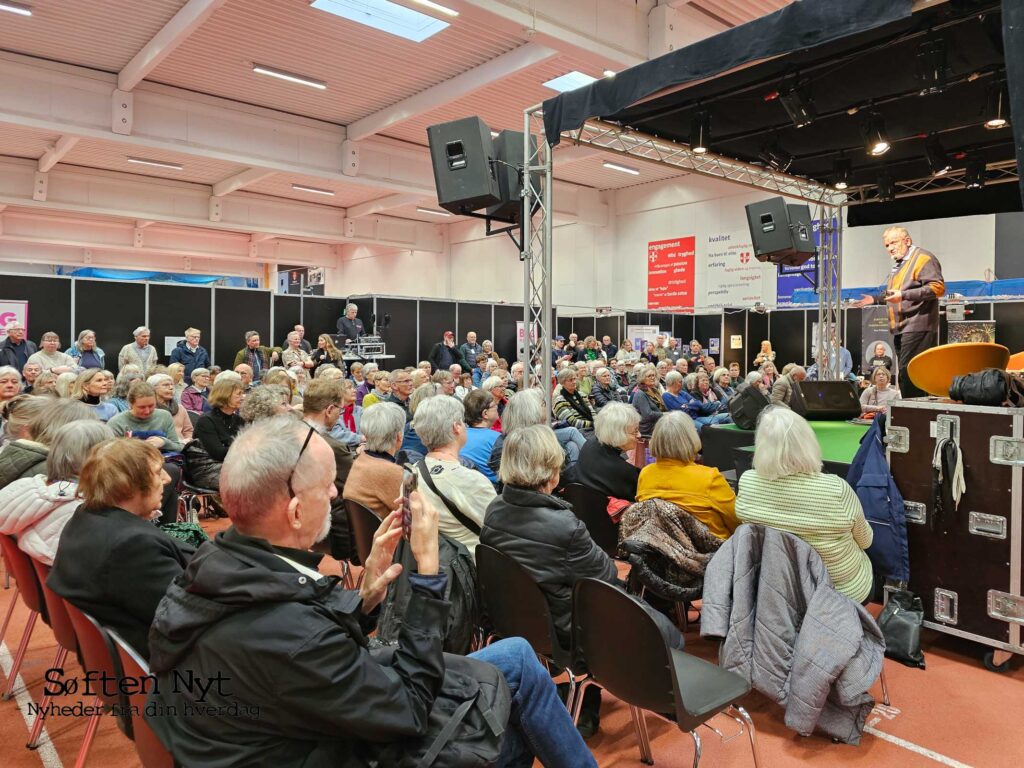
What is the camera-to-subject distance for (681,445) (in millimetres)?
2934

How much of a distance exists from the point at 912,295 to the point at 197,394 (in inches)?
248

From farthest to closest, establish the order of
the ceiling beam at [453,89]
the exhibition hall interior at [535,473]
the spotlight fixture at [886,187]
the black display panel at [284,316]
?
the black display panel at [284,316] → the ceiling beam at [453,89] → the spotlight fixture at [886,187] → the exhibition hall interior at [535,473]

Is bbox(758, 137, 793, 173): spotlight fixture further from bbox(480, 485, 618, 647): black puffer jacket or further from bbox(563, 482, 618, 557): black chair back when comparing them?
bbox(480, 485, 618, 647): black puffer jacket

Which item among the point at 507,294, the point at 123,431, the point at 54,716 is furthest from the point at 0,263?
the point at 54,716

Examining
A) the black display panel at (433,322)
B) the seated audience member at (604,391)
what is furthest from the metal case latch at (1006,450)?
the black display panel at (433,322)

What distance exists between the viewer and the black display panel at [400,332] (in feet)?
45.6

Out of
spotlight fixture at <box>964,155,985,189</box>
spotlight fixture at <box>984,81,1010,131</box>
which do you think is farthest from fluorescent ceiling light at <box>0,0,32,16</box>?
spotlight fixture at <box>964,155,985,189</box>

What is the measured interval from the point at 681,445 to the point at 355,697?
2045 mm

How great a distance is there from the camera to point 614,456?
3535 mm

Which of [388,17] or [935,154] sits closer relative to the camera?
[935,154]

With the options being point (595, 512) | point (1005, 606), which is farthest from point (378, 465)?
point (1005, 606)

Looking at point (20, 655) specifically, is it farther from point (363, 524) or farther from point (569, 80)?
point (569, 80)

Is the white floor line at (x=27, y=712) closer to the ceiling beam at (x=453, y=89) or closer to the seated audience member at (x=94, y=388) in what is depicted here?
the seated audience member at (x=94, y=388)

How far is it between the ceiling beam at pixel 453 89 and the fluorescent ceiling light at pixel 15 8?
16.8 feet
